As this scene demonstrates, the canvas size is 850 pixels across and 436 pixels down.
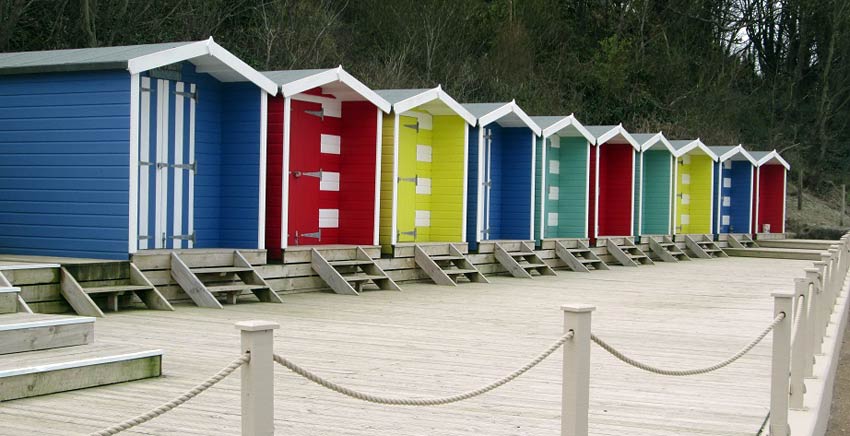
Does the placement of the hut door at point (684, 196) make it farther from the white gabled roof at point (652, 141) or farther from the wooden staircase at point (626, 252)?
the wooden staircase at point (626, 252)

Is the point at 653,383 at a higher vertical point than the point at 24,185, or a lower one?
lower

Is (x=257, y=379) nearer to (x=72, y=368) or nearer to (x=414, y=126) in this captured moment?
(x=72, y=368)

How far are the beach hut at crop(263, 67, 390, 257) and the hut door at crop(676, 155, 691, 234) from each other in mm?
12365

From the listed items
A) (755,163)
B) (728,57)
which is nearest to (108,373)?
(755,163)

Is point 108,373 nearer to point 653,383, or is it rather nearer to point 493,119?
point 653,383

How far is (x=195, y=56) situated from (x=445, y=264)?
523 centimetres

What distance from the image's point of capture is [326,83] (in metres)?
12.9

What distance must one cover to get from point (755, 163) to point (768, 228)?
6.96ft

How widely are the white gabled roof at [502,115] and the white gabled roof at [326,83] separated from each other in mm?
2631

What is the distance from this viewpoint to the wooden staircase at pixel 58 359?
226 inches

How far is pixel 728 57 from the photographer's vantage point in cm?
3731

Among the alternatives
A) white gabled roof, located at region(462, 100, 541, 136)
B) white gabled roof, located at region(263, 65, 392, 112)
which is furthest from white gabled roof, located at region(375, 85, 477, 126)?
white gabled roof, located at region(462, 100, 541, 136)

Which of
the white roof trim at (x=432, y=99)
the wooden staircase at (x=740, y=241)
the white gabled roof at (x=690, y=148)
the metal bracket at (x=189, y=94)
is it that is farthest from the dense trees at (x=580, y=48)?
the metal bracket at (x=189, y=94)

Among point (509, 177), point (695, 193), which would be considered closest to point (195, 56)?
point (509, 177)
